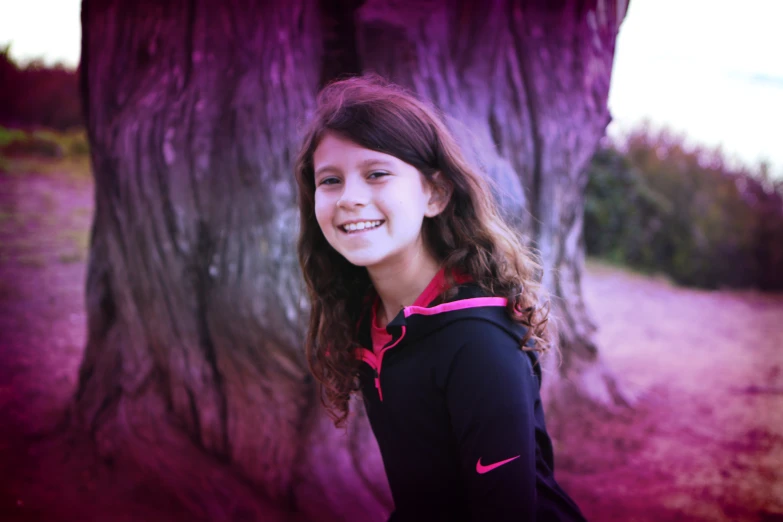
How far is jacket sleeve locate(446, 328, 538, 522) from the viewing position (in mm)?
1375

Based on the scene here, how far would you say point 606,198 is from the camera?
615 centimetres

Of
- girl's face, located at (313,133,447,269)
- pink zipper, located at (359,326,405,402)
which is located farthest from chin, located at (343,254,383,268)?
pink zipper, located at (359,326,405,402)

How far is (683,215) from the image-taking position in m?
5.65

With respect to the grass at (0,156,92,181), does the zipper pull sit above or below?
below

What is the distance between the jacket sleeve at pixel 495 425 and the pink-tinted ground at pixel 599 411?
1.61m

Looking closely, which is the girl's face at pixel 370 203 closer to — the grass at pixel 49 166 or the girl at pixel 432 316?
the girl at pixel 432 316

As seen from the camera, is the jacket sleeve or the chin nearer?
the jacket sleeve

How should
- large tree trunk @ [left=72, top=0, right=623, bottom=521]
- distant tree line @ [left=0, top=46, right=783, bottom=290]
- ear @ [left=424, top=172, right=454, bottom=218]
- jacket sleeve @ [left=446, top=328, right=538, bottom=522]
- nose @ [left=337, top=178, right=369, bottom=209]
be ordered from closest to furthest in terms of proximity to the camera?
1. jacket sleeve @ [left=446, top=328, right=538, bottom=522]
2. nose @ [left=337, top=178, right=369, bottom=209]
3. ear @ [left=424, top=172, right=454, bottom=218]
4. large tree trunk @ [left=72, top=0, right=623, bottom=521]
5. distant tree line @ [left=0, top=46, right=783, bottom=290]

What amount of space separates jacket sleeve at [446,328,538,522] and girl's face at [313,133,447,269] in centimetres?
38

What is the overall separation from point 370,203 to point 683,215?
507 cm

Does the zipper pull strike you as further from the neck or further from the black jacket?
the neck

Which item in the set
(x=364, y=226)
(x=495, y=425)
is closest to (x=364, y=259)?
(x=364, y=226)

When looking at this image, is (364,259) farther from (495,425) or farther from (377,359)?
(495,425)

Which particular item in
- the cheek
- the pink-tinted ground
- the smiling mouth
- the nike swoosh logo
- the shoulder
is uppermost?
the cheek
